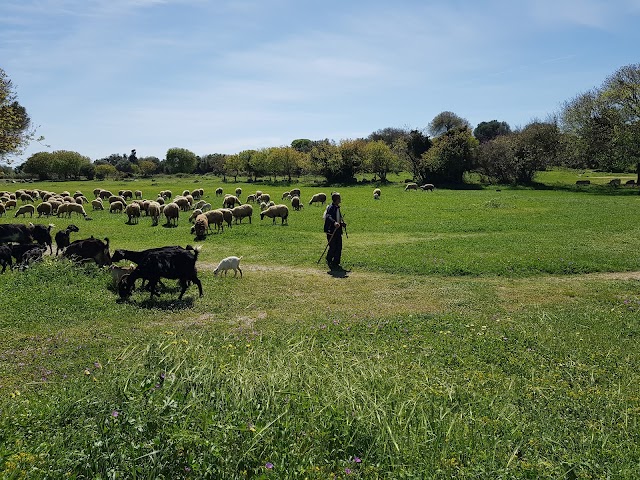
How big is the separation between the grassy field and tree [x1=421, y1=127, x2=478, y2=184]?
4232 cm

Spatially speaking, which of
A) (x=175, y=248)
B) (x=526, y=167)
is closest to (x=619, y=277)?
(x=175, y=248)

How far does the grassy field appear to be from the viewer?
14.3 ft

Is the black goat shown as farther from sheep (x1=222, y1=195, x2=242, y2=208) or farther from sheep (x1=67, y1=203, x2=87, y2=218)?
sheep (x1=67, y1=203, x2=87, y2=218)

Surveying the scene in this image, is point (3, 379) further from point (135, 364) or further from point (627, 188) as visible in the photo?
point (627, 188)

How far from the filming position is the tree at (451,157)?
185ft

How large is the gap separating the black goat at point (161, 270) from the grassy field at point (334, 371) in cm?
41

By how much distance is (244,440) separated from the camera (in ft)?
14.6

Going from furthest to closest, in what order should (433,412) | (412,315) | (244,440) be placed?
1. (412,315)
2. (433,412)
3. (244,440)

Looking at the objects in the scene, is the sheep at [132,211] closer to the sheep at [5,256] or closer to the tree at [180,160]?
the sheep at [5,256]

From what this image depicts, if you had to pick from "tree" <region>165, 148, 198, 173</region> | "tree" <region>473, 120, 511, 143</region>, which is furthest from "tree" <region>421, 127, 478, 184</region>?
"tree" <region>473, 120, 511, 143</region>

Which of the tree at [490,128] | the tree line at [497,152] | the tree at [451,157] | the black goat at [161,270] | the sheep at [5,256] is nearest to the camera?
the black goat at [161,270]

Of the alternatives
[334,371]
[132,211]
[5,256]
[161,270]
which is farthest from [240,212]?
[334,371]

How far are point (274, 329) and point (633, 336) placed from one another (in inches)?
Result: 271

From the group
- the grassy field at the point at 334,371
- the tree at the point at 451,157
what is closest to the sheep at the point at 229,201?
the grassy field at the point at 334,371
